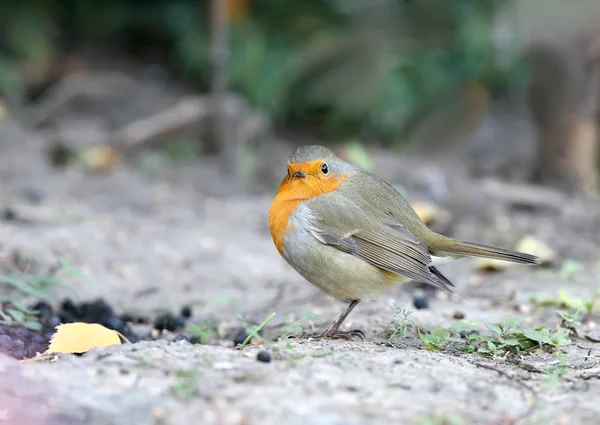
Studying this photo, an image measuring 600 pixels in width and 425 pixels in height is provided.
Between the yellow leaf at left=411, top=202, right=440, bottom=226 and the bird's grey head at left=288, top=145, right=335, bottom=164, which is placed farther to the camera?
the yellow leaf at left=411, top=202, right=440, bottom=226

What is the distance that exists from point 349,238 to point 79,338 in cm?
124

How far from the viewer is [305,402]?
7.86 ft

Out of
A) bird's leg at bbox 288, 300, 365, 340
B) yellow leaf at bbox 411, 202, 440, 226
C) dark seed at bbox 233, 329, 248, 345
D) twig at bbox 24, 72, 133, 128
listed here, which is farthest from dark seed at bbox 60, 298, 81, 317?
twig at bbox 24, 72, 133, 128

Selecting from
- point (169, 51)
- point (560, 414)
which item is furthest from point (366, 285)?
point (169, 51)

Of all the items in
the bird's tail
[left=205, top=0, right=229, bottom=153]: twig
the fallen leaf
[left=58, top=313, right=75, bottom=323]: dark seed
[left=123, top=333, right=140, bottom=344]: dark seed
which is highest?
[left=205, top=0, right=229, bottom=153]: twig

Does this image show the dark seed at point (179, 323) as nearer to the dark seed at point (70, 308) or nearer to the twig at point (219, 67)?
the dark seed at point (70, 308)

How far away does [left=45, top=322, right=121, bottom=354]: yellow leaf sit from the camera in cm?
300

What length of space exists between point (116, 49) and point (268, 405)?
8152 millimetres

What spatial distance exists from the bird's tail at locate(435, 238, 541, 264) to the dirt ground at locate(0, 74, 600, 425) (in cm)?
34

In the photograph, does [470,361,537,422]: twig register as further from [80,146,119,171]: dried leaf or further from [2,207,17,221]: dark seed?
[80,146,119,171]: dried leaf

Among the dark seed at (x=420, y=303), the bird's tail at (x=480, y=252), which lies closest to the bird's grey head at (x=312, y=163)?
the bird's tail at (x=480, y=252)

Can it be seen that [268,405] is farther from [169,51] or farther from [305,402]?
[169,51]

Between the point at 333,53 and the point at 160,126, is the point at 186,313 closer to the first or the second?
the point at 160,126

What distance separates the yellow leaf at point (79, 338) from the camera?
9.85 feet
